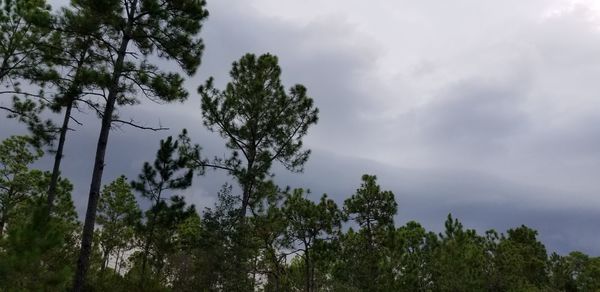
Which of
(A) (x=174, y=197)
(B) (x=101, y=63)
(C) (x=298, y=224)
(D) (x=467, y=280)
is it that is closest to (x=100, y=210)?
(A) (x=174, y=197)

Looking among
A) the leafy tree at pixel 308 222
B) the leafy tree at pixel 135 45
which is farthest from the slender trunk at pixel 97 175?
the leafy tree at pixel 308 222

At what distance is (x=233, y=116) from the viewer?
2381 cm

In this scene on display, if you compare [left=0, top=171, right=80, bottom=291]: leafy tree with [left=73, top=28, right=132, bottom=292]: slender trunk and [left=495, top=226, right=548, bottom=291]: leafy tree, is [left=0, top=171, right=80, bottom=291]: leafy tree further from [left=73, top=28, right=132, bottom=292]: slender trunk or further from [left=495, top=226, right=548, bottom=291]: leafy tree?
[left=495, top=226, right=548, bottom=291]: leafy tree

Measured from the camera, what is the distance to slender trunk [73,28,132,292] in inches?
521

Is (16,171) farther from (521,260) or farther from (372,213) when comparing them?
(521,260)

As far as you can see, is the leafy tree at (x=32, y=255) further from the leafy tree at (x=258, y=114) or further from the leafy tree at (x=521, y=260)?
the leafy tree at (x=521, y=260)

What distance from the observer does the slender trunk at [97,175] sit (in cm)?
1324

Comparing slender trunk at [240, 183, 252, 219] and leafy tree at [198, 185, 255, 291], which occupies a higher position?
slender trunk at [240, 183, 252, 219]

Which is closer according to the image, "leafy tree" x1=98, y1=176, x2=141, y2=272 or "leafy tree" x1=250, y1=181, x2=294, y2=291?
"leafy tree" x1=250, y1=181, x2=294, y2=291

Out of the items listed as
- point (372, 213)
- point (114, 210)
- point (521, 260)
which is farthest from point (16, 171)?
point (521, 260)

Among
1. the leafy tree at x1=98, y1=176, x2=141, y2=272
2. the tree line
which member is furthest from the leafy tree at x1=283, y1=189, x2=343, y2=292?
the leafy tree at x1=98, y1=176, x2=141, y2=272

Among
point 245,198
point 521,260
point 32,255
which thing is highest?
point 245,198

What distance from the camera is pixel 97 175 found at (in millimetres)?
14094

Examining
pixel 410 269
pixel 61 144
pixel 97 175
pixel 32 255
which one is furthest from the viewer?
pixel 410 269
